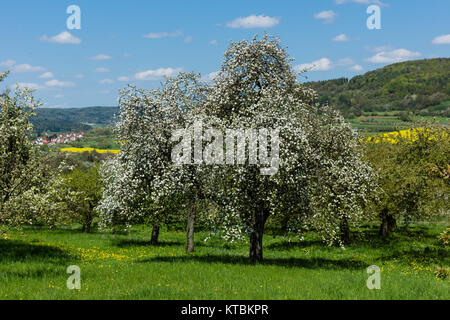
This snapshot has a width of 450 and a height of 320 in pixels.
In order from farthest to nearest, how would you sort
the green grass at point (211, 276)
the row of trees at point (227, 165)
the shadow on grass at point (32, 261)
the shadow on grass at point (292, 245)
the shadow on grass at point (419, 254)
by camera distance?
the shadow on grass at point (292, 245) < the shadow on grass at point (419, 254) < the row of trees at point (227, 165) < the shadow on grass at point (32, 261) < the green grass at point (211, 276)

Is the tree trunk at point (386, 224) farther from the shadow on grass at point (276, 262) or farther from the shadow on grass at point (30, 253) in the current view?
the shadow on grass at point (30, 253)

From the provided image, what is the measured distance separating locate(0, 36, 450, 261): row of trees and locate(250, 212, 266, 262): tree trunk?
62 mm

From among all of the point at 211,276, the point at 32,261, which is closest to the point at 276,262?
the point at 211,276

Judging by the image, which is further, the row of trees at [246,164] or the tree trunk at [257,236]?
the tree trunk at [257,236]

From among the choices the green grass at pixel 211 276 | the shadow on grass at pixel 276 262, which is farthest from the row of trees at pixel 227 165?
the green grass at pixel 211 276

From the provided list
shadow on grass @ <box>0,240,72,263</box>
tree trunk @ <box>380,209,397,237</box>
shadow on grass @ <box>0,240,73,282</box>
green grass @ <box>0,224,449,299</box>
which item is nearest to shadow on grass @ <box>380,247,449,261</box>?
green grass @ <box>0,224,449,299</box>

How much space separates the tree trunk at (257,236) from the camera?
21859mm

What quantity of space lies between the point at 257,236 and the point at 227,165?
5.55 metres

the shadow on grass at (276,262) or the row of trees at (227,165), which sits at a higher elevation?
A: the row of trees at (227,165)

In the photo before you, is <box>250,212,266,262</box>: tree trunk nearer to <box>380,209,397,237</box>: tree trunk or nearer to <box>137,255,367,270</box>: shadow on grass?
<box>137,255,367,270</box>: shadow on grass

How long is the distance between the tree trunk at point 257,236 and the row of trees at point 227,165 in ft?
0.20

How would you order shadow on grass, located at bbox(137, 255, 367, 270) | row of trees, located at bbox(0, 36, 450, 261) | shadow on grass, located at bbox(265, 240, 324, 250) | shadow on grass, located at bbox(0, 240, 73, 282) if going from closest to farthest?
1. shadow on grass, located at bbox(0, 240, 73, 282)
2. row of trees, located at bbox(0, 36, 450, 261)
3. shadow on grass, located at bbox(137, 255, 367, 270)
4. shadow on grass, located at bbox(265, 240, 324, 250)

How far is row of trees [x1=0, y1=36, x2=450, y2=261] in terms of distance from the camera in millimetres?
19438
